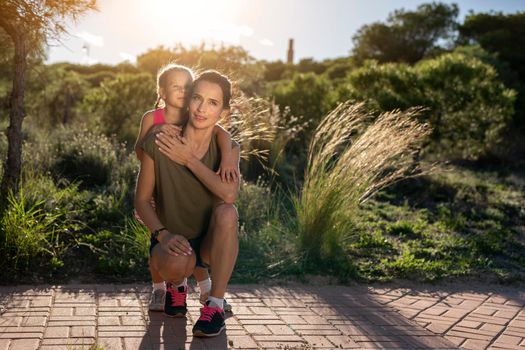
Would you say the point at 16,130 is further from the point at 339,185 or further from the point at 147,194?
the point at 339,185

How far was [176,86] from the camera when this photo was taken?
4.14 metres

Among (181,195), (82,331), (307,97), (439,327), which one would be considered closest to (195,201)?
(181,195)

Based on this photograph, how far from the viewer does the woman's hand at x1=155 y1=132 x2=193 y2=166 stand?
151 inches

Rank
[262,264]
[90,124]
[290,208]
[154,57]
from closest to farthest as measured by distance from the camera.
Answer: [262,264]
[290,208]
[90,124]
[154,57]

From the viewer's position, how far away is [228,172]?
12.9 feet

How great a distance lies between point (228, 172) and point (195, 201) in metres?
0.29

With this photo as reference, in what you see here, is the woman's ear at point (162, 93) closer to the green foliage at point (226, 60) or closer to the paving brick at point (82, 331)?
the paving brick at point (82, 331)

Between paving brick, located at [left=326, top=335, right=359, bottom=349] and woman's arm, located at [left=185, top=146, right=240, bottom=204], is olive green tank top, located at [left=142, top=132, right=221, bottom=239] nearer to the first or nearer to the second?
woman's arm, located at [left=185, top=146, right=240, bottom=204]

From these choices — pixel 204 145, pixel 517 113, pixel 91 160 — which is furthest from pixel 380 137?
pixel 517 113

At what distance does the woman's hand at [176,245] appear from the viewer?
148 inches

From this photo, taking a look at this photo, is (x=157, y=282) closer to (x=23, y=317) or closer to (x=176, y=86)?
(x=23, y=317)

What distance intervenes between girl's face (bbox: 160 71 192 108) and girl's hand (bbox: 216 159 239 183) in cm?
49

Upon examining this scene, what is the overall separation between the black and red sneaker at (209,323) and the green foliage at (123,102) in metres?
9.05

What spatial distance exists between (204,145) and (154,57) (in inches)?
745
